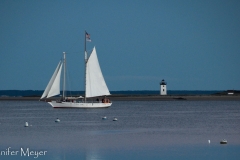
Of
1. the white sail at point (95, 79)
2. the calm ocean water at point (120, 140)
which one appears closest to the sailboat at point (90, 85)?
the white sail at point (95, 79)

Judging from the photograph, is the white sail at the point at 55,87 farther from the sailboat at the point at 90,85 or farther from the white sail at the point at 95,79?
the white sail at the point at 95,79

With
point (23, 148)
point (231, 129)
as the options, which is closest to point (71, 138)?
point (23, 148)

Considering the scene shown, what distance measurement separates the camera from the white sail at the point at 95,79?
93875 millimetres

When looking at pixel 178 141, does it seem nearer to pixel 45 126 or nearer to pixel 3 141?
pixel 3 141

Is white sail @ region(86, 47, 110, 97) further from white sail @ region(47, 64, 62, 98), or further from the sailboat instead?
white sail @ region(47, 64, 62, 98)

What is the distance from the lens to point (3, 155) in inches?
1398

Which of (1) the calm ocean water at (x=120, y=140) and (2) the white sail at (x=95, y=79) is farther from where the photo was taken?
(2) the white sail at (x=95, y=79)

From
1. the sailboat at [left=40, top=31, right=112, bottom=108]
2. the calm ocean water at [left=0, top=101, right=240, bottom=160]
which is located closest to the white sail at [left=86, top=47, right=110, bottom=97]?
the sailboat at [left=40, top=31, right=112, bottom=108]

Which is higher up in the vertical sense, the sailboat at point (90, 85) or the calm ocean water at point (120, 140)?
the sailboat at point (90, 85)

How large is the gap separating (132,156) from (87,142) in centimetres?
742

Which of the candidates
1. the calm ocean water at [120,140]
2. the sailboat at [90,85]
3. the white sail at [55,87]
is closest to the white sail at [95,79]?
the sailboat at [90,85]

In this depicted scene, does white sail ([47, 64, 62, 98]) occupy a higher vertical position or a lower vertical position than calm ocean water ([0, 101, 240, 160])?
higher

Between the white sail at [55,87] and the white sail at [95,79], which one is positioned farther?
the white sail at [95,79]

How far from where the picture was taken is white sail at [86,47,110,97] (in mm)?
93875
